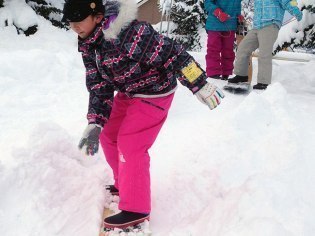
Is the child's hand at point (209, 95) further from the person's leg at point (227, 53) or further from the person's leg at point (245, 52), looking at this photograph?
the person's leg at point (227, 53)

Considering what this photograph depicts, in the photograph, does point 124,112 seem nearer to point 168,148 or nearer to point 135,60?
point 135,60

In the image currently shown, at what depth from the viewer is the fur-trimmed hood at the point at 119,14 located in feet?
6.99

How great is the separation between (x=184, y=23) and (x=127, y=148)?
520 inches

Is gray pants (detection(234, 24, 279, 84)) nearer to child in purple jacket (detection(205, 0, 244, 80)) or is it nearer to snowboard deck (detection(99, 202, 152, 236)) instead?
child in purple jacket (detection(205, 0, 244, 80))

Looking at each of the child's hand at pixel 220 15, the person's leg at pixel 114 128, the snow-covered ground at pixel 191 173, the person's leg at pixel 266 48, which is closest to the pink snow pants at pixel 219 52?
the child's hand at pixel 220 15

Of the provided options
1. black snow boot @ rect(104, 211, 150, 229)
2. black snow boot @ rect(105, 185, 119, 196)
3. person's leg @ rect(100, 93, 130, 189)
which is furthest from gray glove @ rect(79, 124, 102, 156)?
black snow boot @ rect(105, 185, 119, 196)

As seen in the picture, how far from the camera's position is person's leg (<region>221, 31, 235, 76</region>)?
18.5ft

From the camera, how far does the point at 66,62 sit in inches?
243

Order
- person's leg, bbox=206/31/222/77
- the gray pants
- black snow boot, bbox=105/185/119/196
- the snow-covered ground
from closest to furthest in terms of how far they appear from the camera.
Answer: the snow-covered ground, black snow boot, bbox=105/185/119/196, the gray pants, person's leg, bbox=206/31/222/77

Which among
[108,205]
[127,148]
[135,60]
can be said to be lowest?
[108,205]

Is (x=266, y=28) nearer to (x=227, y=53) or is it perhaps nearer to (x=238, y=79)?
(x=238, y=79)

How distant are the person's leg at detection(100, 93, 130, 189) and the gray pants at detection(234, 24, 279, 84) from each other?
2.90 m

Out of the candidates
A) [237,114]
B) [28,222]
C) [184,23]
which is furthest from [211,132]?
[184,23]

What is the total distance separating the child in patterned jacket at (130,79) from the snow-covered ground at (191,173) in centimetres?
35
